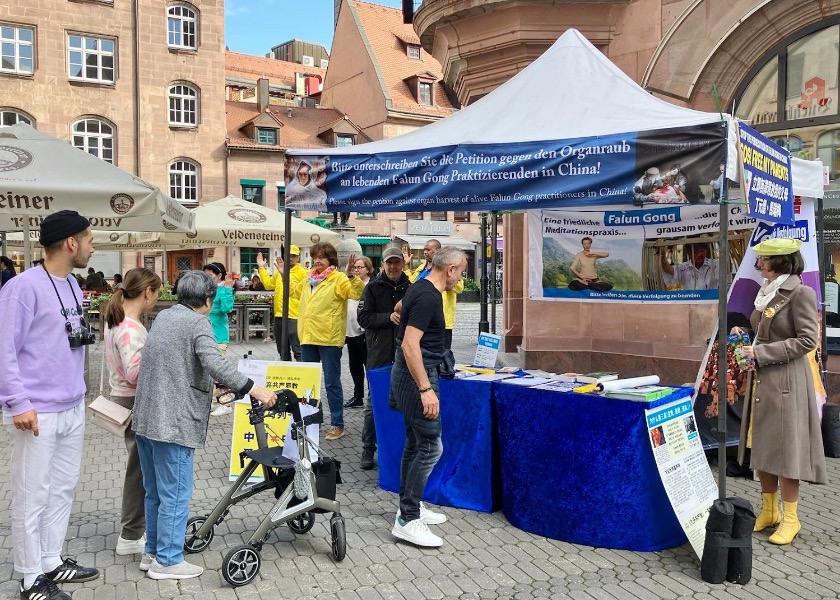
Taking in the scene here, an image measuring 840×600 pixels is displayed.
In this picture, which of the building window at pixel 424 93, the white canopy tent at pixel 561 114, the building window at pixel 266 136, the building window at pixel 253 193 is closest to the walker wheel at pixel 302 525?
the white canopy tent at pixel 561 114

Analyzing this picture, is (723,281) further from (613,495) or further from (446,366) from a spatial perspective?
(446,366)

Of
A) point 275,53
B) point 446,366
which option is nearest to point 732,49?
point 446,366

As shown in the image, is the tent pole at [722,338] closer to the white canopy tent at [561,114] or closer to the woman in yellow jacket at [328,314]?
the white canopy tent at [561,114]

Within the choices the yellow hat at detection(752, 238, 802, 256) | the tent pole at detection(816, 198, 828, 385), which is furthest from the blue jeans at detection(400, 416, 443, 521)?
the tent pole at detection(816, 198, 828, 385)

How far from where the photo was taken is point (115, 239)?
655 inches

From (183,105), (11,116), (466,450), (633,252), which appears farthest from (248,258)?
(466,450)

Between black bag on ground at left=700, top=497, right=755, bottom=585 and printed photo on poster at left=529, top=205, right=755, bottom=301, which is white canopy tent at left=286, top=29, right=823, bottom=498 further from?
printed photo on poster at left=529, top=205, right=755, bottom=301

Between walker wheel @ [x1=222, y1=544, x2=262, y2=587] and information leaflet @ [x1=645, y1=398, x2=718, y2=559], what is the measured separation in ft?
7.38

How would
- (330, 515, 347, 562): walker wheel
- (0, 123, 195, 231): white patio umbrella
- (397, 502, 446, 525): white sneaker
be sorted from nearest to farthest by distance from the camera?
(330, 515, 347, 562): walker wheel, (397, 502, 446, 525): white sneaker, (0, 123, 195, 231): white patio umbrella

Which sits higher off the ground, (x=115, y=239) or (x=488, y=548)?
(x=115, y=239)

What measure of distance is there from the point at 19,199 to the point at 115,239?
1077cm

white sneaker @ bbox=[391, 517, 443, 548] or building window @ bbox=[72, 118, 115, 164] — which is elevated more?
building window @ bbox=[72, 118, 115, 164]

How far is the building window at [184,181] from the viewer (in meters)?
34.4

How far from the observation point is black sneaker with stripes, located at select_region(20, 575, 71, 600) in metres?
3.50
